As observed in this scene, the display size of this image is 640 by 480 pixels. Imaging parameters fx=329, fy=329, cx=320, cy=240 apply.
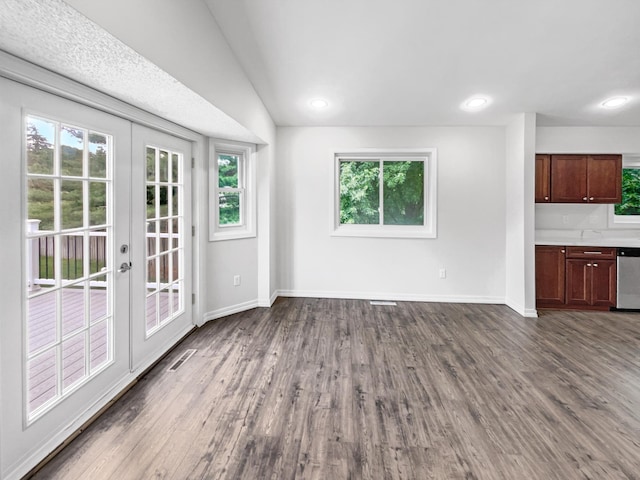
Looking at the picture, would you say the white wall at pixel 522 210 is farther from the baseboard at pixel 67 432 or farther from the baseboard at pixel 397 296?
the baseboard at pixel 67 432

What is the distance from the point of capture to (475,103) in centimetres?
379

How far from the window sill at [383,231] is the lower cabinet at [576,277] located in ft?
4.79

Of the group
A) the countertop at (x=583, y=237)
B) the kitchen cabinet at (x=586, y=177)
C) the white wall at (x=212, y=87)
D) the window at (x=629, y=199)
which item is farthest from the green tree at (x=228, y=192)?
the window at (x=629, y=199)

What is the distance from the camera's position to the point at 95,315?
86.0 inches

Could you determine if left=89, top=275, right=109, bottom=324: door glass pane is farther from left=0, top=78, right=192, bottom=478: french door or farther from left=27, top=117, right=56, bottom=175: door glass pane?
left=27, top=117, right=56, bottom=175: door glass pane

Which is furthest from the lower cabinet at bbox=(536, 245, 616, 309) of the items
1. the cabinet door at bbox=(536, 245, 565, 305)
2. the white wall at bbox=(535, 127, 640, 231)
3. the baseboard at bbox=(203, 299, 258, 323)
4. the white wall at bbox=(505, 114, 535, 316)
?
the baseboard at bbox=(203, 299, 258, 323)

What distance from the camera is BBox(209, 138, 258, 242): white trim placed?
3768 millimetres

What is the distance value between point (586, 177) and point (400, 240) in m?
2.59

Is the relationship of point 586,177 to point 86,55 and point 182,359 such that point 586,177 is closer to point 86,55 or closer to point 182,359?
point 182,359

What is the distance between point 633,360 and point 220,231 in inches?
169

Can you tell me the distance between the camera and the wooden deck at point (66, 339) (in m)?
1.73

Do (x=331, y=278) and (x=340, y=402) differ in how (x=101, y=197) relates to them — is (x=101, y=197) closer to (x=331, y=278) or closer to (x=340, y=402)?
(x=340, y=402)

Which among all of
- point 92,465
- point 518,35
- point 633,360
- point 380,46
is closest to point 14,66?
point 92,465

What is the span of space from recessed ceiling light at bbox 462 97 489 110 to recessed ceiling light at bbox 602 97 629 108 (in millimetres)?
1335
